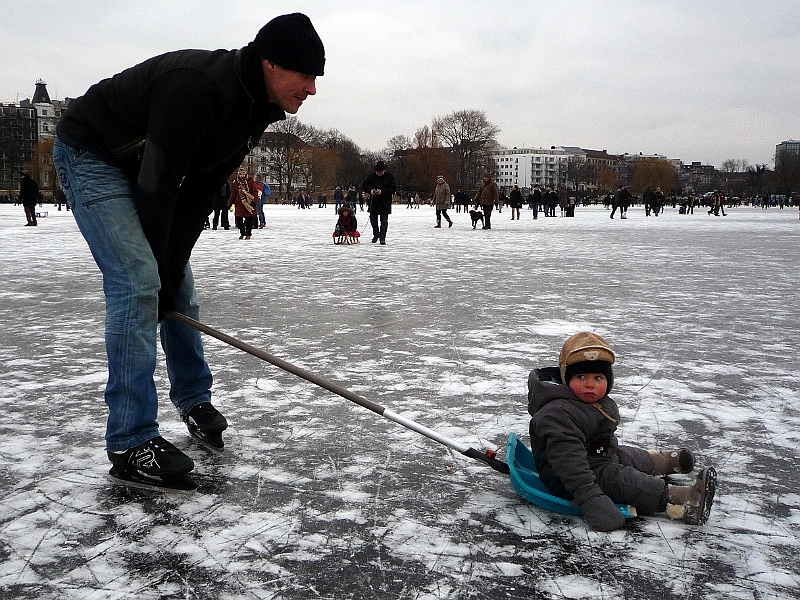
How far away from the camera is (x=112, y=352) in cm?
251

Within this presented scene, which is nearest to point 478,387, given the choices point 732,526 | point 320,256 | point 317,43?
point 732,526

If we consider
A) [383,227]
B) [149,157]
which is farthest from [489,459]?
[383,227]

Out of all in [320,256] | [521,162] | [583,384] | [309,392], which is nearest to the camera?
[583,384]

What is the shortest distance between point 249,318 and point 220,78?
147 inches

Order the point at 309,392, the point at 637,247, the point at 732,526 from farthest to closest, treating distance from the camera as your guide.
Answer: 1. the point at 637,247
2. the point at 309,392
3. the point at 732,526

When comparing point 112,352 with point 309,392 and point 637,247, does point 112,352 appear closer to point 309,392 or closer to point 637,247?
point 309,392

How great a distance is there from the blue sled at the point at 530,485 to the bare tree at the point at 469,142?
88.8 metres

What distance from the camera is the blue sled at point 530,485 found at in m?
2.33

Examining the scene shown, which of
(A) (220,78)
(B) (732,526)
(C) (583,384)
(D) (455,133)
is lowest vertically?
(B) (732,526)

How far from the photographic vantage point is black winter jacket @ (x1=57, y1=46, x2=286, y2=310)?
2279 millimetres

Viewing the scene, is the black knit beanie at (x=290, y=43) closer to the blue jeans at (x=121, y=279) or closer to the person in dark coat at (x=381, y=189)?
the blue jeans at (x=121, y=279)

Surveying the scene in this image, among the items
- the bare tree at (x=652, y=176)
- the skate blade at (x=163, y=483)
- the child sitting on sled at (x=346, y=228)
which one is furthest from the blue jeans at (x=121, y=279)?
the bare tree at (x=652, y=176)

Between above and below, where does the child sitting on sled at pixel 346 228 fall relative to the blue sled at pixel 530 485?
above

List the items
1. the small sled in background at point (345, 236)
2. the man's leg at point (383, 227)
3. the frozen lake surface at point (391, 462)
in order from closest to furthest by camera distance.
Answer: the frozen lake surface at point (391, 462), the man's leg at point (383, 227), the small sled in background at point (345, 236)
